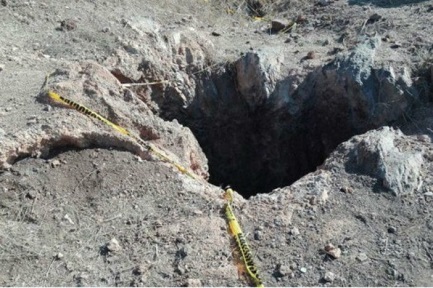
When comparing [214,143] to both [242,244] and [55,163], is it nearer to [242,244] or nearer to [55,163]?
[55,163]

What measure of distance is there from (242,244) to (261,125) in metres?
2.14

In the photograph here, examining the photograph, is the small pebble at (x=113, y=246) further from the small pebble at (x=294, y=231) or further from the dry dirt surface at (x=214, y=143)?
the small pebble at (x=294, y=231)

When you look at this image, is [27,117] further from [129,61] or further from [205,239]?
[205,239]

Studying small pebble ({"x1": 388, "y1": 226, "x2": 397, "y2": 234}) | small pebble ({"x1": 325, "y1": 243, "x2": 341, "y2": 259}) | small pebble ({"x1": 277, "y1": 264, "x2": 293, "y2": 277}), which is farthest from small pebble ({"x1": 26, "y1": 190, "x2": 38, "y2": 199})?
small pebble ({"x1": 388, "y1": 226, "x2": 397, "y2": 234})

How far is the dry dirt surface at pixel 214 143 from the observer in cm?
323

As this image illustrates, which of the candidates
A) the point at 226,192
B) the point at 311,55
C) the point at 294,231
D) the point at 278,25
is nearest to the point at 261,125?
the point at 311,55

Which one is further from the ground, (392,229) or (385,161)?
(385,161)

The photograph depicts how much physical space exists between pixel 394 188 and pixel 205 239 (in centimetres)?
122

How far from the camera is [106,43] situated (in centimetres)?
498

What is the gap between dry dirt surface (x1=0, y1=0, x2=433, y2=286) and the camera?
3.23 meters

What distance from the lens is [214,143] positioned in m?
5.37

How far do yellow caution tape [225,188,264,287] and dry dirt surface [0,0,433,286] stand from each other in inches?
2.3

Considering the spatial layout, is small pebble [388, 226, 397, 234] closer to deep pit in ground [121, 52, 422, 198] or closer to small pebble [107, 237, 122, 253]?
deep pit in ground [121, 52, 422, 198]

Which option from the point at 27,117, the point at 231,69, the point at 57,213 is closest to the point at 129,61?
the point at 231,69
